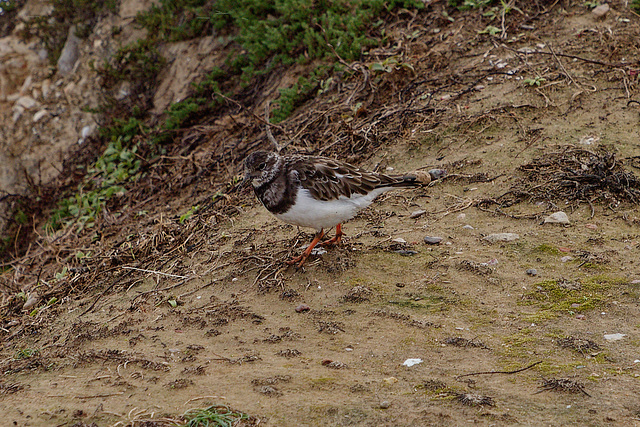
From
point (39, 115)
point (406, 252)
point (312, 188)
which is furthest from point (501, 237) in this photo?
point (39, 115)

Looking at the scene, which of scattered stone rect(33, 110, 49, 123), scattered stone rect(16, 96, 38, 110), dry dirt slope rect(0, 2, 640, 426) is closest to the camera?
dry dirt slope rect(0, 2, 640, 426)

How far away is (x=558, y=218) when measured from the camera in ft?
18.3

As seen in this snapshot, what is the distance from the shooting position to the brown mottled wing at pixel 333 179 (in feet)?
17.4

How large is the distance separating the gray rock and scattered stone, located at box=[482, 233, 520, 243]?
901 centimetres

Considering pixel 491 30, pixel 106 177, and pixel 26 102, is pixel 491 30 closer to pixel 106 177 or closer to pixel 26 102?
pixel 106 177

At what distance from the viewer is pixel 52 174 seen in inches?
419

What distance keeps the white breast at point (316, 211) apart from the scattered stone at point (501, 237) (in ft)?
4.09

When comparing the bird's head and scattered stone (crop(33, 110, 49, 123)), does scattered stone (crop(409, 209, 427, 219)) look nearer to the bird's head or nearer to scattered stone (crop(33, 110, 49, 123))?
the bird's head

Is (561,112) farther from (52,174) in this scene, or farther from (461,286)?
(52,174)

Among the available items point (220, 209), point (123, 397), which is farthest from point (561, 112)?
point (123, 397)

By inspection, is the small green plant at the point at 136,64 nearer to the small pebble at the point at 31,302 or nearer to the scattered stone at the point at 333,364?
the small pebble at the point at 31,302

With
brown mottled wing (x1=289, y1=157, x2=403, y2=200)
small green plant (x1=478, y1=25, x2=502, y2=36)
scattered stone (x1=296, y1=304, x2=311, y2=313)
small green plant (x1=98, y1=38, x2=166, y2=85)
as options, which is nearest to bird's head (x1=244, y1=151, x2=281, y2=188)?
brown mottled wing (x1=289, y1=157, x2=403, y2=200)

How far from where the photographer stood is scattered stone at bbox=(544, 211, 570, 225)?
5.55 meters

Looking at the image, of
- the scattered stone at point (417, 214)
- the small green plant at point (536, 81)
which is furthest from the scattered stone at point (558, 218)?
the small green plant at point (536, 81)
